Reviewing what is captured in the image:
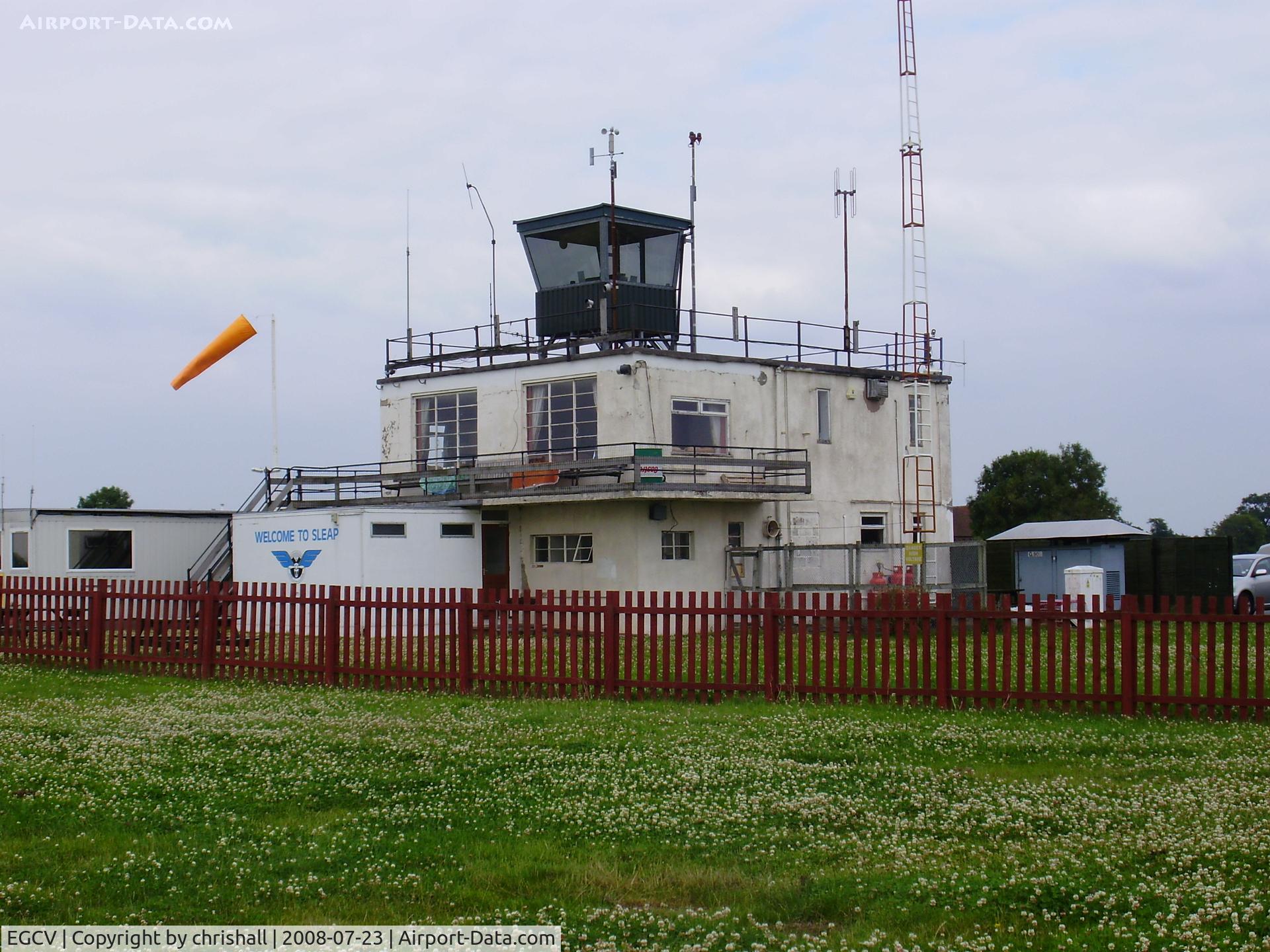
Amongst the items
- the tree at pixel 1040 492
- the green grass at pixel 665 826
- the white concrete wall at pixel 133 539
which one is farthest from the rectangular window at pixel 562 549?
the tree at pixel 1040 492

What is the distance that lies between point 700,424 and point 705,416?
0.26 m

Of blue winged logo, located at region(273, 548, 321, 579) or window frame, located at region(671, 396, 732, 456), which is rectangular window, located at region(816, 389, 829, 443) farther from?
blue winged logo, located at region(273, 548, 321, 579)

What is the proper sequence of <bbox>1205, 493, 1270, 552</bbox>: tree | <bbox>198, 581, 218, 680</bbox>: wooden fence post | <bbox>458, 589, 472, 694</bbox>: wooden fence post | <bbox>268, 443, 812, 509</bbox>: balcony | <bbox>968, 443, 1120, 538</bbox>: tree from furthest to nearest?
<bbox>1205, 493, 1270, 552</bbox>: tree → <bbox>968, 443, 1120, 538</bbox>: tree → <bbox>268, 443, 812, 509</bbox>: balcony → <bbox>198, 581, 218, 680</bbox>: wooden fence post → <bbox>458, 589, 472, 694</bbox>: wooden fence post

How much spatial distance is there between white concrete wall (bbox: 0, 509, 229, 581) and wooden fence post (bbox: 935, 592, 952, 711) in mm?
22179

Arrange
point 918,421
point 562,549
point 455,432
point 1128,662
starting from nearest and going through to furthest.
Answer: point 1128,662 → point 562,549 → point 455,432 → point 918,421

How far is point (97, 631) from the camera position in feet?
65.8

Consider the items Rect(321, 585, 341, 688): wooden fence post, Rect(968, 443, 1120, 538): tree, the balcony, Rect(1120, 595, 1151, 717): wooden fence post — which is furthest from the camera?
Rect(968, 443, 1120, 538): tree

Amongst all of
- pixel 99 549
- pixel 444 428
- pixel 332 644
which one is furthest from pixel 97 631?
pixel 444 428

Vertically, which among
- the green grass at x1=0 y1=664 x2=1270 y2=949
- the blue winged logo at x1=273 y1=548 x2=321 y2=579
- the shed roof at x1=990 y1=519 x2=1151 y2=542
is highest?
the shed roof at x1=990 y1=519 x2=1151 y2=542

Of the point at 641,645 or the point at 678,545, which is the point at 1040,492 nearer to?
the point at 678,545

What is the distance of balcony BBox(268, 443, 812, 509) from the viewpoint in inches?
1206

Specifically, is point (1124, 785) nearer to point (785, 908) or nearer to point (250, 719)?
point (785, 908)

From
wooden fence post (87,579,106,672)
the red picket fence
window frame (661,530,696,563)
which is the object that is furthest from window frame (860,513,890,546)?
wooden fence post (87,579,106,672)

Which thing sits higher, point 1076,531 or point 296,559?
point 1076,531
